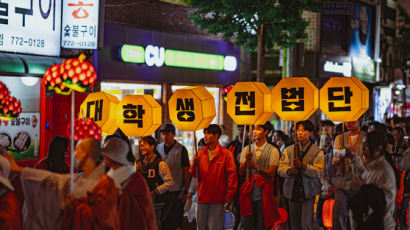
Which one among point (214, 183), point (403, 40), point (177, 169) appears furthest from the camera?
point (403, 40)

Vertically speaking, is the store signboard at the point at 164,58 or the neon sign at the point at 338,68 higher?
the neon sign at the point at 338,68

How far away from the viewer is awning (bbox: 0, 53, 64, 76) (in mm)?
11742

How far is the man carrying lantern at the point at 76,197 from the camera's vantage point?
5.93 meters

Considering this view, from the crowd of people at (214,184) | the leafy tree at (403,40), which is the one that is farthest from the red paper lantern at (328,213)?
the leafy tree at (403,40)

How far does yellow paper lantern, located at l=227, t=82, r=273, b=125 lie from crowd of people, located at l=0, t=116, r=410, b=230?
0.32 meters

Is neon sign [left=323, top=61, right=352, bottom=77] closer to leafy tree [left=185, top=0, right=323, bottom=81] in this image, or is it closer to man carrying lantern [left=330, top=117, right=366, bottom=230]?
leafy tree [left=185, top=0, right=323, bottom=81]

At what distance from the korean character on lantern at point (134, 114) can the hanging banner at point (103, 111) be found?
0.29 m

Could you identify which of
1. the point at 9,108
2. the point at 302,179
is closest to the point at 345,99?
the point at 302,179

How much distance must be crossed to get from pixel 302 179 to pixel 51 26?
21.3 feet

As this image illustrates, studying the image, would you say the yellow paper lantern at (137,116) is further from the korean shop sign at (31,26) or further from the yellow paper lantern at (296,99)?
the korean shop sign at (31,26)

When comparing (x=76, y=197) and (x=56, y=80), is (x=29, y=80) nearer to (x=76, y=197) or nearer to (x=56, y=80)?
(x=56, y=80)

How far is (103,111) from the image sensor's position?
10.0 m

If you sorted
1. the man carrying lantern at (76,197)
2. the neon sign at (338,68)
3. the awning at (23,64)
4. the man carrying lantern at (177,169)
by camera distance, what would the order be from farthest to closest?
1. the neon sign at (338,68)
2. the awning at (23,64)
3. the man carrying lantern at (177,169)
4. the man carrying lantern at (76,197)

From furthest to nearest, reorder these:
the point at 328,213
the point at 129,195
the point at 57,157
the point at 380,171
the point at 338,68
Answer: the point at 338,68 → the point at 328,213 → the point at 380,171 → the point at 57,157 → the point at 129,195
